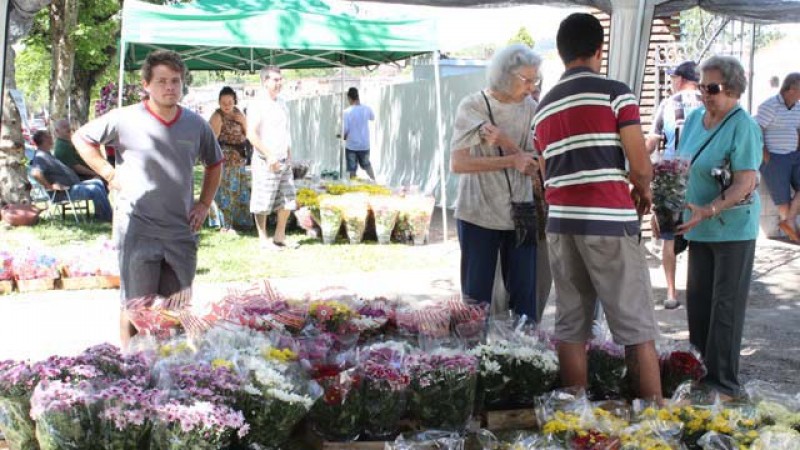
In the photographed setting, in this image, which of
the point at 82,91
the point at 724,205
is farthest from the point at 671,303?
the point at 82,91

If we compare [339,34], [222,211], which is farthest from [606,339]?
[222,211]

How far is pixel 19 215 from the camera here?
11227 mm

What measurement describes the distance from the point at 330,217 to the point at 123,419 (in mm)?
6978

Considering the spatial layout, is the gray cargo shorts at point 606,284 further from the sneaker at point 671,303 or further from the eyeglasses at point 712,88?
the sneaker at point 671,303

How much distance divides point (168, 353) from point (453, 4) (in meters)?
2.66

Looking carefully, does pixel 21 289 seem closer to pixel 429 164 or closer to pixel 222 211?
pixel 222 211

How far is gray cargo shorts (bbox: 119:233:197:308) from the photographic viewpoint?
411 centimetres

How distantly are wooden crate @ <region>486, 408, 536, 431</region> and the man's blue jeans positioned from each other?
9.04 meters

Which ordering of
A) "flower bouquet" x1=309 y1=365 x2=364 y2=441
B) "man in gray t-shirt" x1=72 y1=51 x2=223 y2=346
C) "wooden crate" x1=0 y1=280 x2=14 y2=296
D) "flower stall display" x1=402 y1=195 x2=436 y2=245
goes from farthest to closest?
"flower stall display" x1=402 y1=195 x2=436 y2=245
"wooden crate" x1=0 y1=280 x2=14 y2=296
"man in gray t-shirt" x1=72 y1=51 x2=223 y2=346
"flower bouquet" x1=309 y1=365 x2=364 y2=441

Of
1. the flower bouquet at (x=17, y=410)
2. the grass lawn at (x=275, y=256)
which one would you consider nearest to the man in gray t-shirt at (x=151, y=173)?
the flower bouquet at (x=17, y=410)

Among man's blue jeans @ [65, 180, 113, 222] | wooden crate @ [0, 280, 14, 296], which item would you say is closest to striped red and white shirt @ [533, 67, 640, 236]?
wooden crate @ [0, 280, 14, 296]

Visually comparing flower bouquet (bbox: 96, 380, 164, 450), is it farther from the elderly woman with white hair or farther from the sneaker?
the sneaker

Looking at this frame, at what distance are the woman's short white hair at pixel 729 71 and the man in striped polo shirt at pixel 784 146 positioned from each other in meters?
4.48

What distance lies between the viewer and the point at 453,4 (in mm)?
4930
